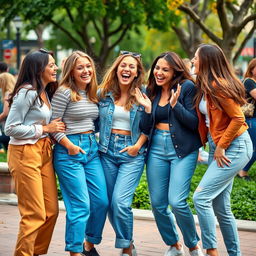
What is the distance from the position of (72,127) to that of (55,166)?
372mm

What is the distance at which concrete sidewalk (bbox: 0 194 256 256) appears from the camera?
7.02 meters

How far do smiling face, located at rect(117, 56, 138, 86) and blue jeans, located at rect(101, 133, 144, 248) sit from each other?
1.64 feet

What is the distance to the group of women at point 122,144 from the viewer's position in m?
6.08

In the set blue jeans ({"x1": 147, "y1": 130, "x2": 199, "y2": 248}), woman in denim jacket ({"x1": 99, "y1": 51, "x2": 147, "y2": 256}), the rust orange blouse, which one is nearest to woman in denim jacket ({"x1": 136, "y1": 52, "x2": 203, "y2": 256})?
blue jeans ({"x1": 147, "y1": 130, "x2": 199, "y2": 248})

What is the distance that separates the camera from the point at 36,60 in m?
6.15

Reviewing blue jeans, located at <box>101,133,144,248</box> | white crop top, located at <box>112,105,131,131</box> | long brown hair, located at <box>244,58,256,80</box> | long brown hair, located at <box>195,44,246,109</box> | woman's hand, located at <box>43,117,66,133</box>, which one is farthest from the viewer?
long brown hair, located at <box>244,58,256,80</box>

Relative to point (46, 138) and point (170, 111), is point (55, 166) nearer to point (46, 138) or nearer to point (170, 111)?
point (46, 138)

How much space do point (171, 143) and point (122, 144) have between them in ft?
1.45

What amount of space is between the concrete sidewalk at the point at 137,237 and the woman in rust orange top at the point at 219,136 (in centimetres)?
82

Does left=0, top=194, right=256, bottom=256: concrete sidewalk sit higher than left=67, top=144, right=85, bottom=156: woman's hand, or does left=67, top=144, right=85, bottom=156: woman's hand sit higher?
left=67, top=144, right=85, bottom=156: woman's hand

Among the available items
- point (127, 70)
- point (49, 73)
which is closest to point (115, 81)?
point (127, 70)

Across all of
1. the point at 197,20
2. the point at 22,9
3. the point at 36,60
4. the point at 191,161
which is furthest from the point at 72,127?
the point at 22,9

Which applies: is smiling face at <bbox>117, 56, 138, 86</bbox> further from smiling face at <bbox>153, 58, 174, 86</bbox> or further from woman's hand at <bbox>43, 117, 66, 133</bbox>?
woman's hand at <bbox>43, 117, 66, 133</bbox>

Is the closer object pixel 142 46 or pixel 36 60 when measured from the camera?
pixel 36 60
